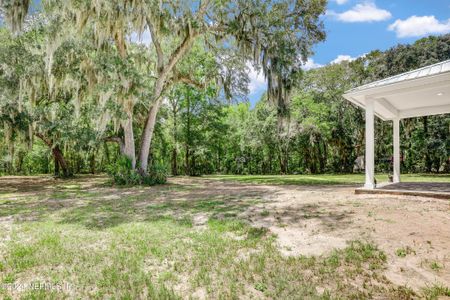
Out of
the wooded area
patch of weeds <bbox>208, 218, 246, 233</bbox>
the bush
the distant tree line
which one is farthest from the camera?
the distant tree line

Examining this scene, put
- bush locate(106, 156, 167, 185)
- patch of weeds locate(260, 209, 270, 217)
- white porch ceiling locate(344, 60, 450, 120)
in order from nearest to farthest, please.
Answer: patch of weeds locate(260, 209, 270, 217)
white porch ceiling locate(344, 60, 450, 120)
bush locate(106, 156, 167, 185)

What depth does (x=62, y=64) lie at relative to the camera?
11.6 meters

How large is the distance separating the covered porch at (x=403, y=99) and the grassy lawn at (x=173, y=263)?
505cm

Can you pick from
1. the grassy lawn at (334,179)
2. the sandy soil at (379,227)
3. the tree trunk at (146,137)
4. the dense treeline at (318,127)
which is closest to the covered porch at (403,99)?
the sandy soil at (379,227)

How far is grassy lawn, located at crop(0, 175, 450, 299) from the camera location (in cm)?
301

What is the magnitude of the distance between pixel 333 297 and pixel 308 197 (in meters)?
5.29

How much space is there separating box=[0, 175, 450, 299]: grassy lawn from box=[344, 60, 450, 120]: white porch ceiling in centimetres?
533

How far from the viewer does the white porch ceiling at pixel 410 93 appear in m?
7.29

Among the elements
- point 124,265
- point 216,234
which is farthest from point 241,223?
point 124,265

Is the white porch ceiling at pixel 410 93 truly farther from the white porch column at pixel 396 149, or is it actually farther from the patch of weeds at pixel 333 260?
the patch of weeds at pixel 333 260

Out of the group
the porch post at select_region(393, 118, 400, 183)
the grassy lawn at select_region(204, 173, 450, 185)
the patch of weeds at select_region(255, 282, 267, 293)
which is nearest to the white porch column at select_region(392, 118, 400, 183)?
the porch post at select_region(393, 118, 400, 183)

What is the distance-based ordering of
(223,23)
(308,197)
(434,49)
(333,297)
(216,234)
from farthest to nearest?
(434,49), (223,23), (308,197), (216,234), (333,297)

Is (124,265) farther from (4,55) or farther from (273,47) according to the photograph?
(4,55)

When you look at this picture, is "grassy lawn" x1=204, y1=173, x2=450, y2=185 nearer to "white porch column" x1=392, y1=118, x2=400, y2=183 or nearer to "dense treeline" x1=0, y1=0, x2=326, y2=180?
"white porch column" x1=392, y1=118, x2=400, y2=183
